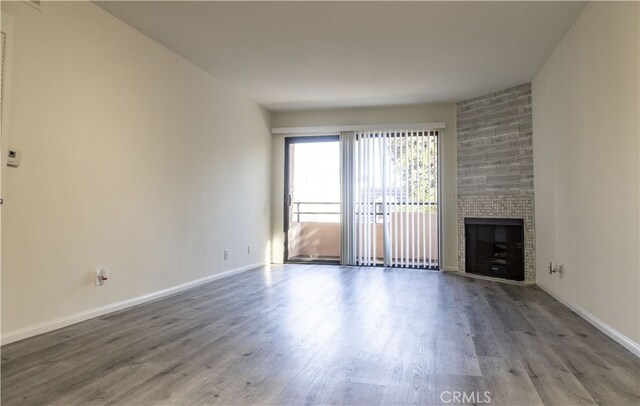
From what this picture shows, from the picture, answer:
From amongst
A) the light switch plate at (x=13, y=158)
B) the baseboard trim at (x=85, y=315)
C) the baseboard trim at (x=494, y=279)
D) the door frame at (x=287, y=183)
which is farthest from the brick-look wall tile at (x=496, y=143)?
the light switch plate at (x=13, y=158)

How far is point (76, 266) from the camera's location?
288 centimetres

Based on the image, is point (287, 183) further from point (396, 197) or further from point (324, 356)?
point (324, 356)

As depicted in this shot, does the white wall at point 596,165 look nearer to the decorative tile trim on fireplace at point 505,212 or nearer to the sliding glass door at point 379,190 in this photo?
the decorative tile trim on fireplace at point 505,212

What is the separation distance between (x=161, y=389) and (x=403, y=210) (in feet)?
15.3

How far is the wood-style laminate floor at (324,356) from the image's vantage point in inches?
69.0

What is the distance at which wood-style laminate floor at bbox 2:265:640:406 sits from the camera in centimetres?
175

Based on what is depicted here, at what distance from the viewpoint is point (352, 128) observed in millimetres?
6109

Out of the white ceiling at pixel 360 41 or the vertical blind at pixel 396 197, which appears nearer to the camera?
the white ceiling at pixel 360 41

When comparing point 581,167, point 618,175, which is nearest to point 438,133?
point 581,167

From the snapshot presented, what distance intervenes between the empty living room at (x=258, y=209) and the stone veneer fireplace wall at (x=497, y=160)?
0.09ft

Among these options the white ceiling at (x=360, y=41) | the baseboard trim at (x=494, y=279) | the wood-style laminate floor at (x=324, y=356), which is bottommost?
the baseboard trim at (x=494, y=279)

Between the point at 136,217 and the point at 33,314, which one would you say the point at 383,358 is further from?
the point at 136,217

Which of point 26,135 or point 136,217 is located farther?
point 136,217

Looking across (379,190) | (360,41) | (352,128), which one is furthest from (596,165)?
(352,128)
